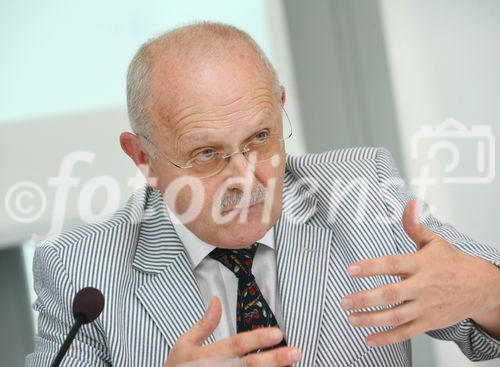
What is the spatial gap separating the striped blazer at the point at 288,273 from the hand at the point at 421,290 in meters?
0.15

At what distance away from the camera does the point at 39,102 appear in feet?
9.66

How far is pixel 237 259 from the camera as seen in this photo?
1.75 metres

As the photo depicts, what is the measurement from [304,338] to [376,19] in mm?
1817

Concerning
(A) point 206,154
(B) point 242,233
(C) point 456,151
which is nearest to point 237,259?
(B) point 242,233

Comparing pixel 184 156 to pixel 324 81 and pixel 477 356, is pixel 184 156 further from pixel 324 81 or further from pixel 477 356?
pixel 324 81

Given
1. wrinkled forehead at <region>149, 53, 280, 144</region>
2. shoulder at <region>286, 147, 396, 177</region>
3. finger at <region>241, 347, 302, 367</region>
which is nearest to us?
finger at <region>241, 347, 302, 367</region>

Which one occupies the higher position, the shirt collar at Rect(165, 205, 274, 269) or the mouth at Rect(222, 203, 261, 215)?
the mouth at Rect(222, 203, 261, 215)

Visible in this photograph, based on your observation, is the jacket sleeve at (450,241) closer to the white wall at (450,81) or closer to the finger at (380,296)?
the finger at (380,296)

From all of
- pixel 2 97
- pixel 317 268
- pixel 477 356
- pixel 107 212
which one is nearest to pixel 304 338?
pixel 317 268

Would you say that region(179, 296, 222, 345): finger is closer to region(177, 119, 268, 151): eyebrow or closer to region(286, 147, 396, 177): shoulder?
region(177, 119, 268, 151): eyebrow

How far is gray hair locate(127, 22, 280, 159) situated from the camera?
5.46 feet

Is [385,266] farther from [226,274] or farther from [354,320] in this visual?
[226,274]

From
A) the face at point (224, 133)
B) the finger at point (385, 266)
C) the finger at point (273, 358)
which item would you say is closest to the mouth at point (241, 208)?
the face at point (224, 133)

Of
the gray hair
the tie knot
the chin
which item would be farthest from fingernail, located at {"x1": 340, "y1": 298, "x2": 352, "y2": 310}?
the gray hair
